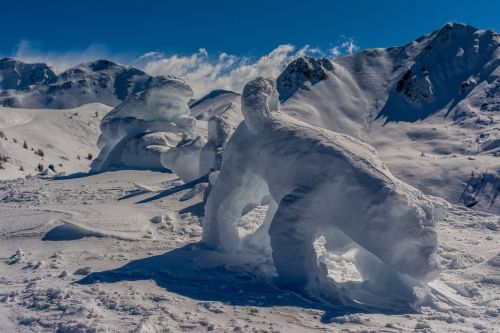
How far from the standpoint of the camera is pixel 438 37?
3566cm

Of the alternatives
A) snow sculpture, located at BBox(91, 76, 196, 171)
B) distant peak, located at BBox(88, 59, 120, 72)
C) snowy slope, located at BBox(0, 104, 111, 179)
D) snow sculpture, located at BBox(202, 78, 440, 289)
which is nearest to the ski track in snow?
snow sculpture, located at BBox(202, 78, 440, 289)

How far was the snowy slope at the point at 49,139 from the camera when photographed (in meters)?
25.3

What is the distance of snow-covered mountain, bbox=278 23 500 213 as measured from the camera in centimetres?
2427

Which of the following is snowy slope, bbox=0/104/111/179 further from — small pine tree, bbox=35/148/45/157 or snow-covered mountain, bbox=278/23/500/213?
snow-covered mountain, bbox=278/23/500/213

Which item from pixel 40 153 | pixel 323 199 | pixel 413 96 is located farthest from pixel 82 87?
pixel 323 199

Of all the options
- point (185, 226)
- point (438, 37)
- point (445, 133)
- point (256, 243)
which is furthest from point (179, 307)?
point (438, 37)

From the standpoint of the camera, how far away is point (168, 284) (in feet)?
22.9

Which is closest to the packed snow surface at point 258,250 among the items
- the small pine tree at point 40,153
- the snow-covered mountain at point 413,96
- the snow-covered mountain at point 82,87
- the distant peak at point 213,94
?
the snow-covered mountain at point 413,96

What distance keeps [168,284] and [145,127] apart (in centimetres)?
1786

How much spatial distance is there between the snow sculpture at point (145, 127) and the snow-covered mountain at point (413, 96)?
8.02 meters

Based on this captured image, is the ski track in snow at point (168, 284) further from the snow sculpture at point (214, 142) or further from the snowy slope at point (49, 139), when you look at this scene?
the snowy slope at point (49, 139)

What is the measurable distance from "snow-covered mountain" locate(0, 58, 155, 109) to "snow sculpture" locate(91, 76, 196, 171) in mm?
44153

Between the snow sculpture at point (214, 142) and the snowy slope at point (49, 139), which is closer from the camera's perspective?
the snow sculpture at point (214, 142)

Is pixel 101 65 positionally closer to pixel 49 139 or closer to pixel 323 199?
pixel 49 139
